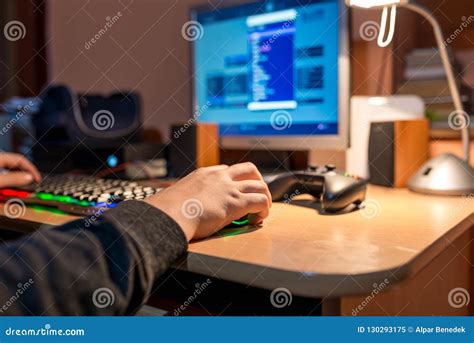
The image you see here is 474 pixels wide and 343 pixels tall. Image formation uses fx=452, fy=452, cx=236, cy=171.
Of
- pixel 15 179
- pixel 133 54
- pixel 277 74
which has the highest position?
pixel 133 54

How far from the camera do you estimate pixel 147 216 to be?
0.55 meters

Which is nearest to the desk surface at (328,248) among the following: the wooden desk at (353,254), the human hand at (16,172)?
the wooden desk at (353,254)

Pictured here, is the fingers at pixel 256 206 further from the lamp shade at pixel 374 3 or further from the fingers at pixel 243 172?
the lamp shade at pixel 374 3

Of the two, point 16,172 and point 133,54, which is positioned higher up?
point 133,54

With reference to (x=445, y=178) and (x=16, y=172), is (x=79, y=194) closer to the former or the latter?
(x=16, y=172)

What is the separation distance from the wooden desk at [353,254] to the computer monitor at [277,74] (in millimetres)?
310

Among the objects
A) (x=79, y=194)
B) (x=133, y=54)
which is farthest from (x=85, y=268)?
(x=133, y=54)

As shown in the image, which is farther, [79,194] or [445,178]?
[445,178]

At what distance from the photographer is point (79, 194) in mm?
797

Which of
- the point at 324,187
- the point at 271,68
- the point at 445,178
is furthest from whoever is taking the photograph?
the point at 271,68

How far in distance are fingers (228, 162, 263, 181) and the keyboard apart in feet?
0.48

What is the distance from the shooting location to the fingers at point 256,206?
0.65 meters

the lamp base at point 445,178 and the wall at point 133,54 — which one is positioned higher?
the wall at point 133,54

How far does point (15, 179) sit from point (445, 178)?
938 mm
